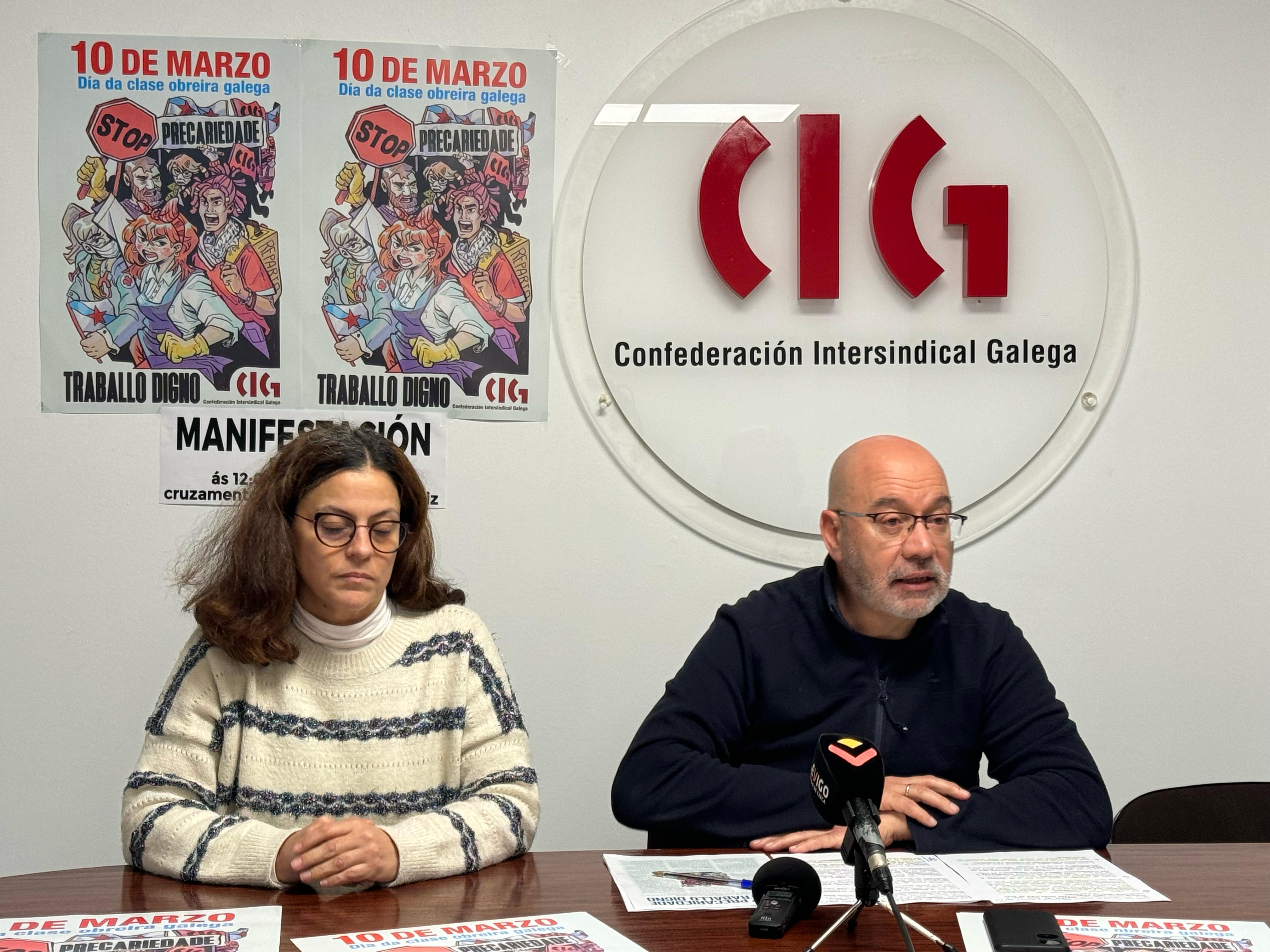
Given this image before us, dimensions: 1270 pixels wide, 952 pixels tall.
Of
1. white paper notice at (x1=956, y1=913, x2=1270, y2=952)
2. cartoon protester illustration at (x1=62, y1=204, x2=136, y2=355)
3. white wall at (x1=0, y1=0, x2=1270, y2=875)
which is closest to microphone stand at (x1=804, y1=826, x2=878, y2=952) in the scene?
white paper notice at (x1=956, y1=913, x2=1270, y2=952)

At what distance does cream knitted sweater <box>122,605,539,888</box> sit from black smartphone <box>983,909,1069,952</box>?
2.38 ft

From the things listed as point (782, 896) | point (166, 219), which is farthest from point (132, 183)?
point (782, 896)

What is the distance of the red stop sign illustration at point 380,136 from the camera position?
2736 mm

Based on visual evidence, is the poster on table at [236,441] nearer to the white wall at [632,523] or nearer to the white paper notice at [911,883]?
the white wall at [632,523]

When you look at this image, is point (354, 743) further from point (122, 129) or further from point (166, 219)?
point (122, 129)

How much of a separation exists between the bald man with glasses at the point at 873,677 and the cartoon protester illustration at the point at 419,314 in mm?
924

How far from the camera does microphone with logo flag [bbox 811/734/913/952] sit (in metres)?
1.28

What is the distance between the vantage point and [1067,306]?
2.90 meters

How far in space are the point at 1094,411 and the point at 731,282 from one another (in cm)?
93

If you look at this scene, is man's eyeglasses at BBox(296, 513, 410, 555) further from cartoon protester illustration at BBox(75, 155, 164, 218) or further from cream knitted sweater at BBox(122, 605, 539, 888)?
cartoon protester illustration at BBox(75, 155, 164, 218)

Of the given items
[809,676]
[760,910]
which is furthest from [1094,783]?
[760,910]

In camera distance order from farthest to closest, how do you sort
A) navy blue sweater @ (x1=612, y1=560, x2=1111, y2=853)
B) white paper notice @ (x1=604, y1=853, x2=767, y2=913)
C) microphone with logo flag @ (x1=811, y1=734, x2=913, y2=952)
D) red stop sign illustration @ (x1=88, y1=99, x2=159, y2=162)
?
red stop sign illustration @ (x1=88, y1=99, x2=159, y2=162), navy blue sweater @ (x1=612, y1=560, x2=1111, y2=853), white paper notice @ (x1=604, y1=853, x2=767, y2=913), microphone with logo flag @ (x1=811, y1=734, x2=913, y2=952)

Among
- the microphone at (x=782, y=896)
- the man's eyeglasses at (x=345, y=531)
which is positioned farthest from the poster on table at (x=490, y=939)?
the man's eyeglasses at (x=345, y=531)

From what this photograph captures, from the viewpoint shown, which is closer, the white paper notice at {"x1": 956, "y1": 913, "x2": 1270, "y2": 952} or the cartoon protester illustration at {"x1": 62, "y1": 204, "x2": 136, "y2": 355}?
the white paper notice at {"x1": 956, "y1": 913, "x2": 1270, "y2": 952}
